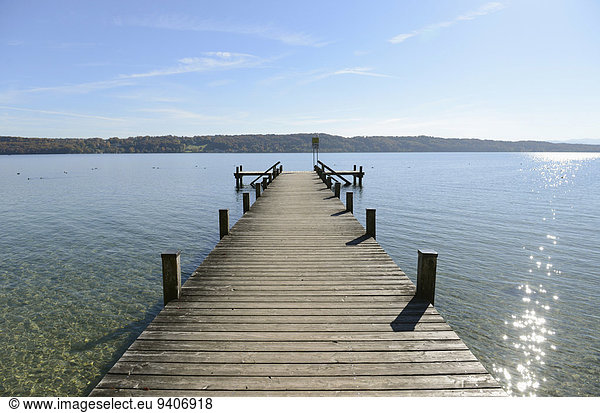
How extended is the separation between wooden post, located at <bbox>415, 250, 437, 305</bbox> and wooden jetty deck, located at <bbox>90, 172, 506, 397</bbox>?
0.77ft

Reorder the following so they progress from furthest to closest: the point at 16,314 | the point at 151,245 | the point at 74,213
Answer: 1. the point at 74,213
2. the point at 151,245
3. the point at 16,314

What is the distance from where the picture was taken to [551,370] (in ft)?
22.4

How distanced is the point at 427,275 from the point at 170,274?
4.50 m

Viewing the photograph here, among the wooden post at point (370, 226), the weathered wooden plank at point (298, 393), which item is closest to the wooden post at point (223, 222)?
the wooden post at point (370, 226)

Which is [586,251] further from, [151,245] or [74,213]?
[74,213]

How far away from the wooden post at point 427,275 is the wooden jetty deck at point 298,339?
0.77 ft

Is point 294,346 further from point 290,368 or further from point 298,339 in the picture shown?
point 290,368

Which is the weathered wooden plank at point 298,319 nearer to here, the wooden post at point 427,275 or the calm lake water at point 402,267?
the wooden post at point 427,275

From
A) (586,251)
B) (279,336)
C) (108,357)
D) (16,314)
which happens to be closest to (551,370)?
(279,336)

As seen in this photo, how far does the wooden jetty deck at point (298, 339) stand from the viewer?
3811 mm

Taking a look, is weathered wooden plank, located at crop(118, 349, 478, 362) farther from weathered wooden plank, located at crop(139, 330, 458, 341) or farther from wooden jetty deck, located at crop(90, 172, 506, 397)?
weathered wooden plank, located at crop(139, 330, 458, 341)

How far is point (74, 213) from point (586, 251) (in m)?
29.5

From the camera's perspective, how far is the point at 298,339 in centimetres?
471

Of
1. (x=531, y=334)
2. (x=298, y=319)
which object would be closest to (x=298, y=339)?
(x=298, y=319)
